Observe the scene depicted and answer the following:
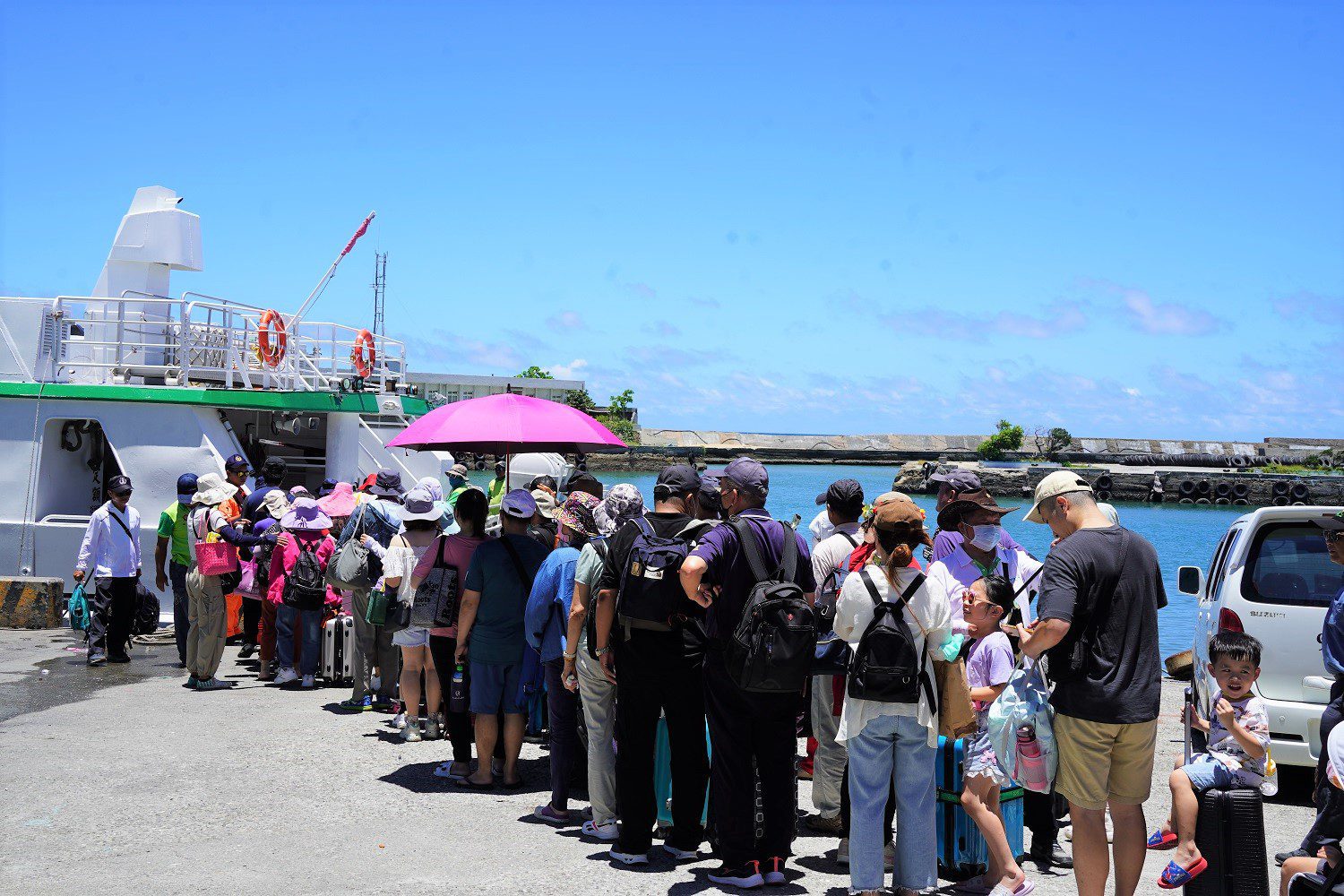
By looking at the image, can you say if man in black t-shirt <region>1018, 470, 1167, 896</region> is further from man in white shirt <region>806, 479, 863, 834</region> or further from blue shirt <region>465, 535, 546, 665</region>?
blue shirt <region>465, 535, 546, 665</region>

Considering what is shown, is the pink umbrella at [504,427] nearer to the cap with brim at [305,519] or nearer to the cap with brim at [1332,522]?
the cap with brim at [305,519]

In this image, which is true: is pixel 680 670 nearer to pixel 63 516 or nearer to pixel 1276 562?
pixel 1276 562

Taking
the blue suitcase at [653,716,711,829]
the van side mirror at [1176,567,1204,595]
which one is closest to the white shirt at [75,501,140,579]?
the blue suitcase at [653,716,711,829]

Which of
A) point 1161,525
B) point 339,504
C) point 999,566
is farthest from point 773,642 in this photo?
point 1161,525

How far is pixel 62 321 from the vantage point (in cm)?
1377

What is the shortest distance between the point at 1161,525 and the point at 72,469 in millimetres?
50219

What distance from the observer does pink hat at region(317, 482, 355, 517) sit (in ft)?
32.0

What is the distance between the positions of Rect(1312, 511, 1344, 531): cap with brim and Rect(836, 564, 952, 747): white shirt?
8.17 ft

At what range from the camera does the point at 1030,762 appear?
4.75 metres

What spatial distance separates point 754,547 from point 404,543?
3.38 m

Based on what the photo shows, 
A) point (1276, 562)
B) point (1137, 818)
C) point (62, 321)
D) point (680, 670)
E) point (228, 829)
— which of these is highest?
point (62, 321)

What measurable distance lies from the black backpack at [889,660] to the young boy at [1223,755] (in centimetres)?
108

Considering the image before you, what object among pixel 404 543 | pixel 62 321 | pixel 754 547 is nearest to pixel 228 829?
pixel 404 543

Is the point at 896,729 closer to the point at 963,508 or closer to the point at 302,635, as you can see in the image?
the point at 963,508
